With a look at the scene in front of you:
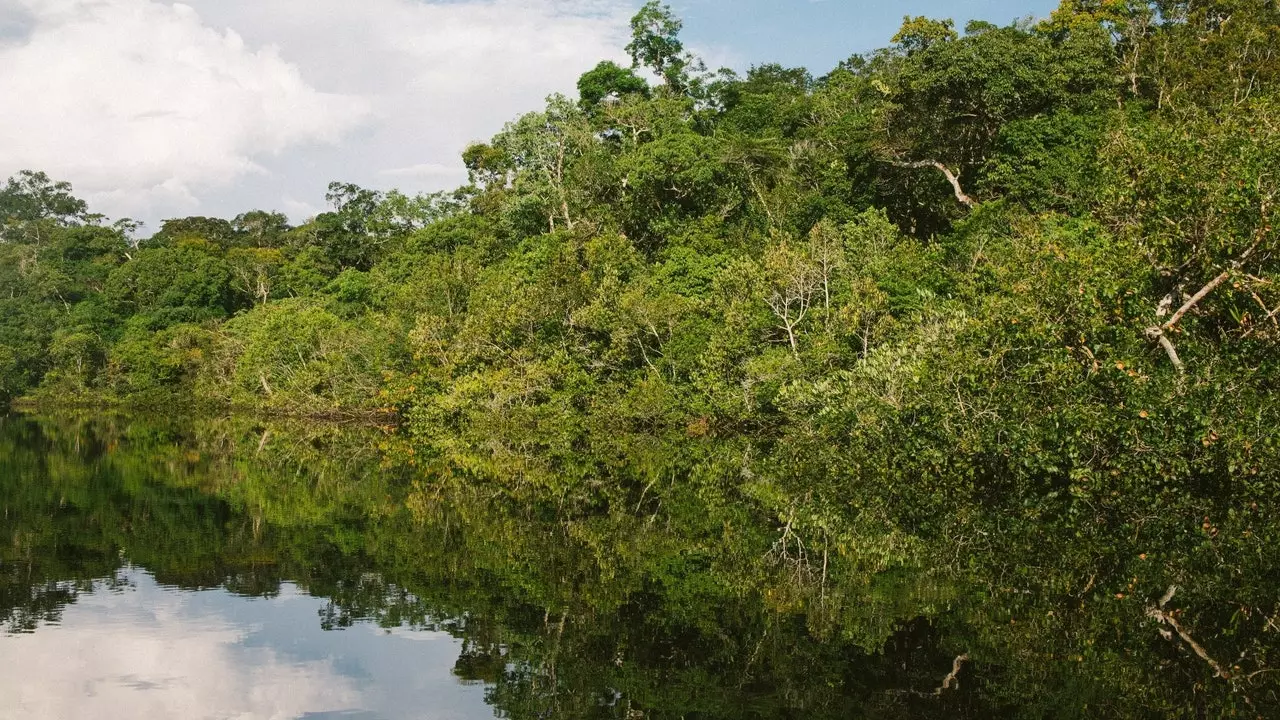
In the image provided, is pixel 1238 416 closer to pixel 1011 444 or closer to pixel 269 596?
pixel 1011 444

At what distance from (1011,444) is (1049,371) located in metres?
1.48

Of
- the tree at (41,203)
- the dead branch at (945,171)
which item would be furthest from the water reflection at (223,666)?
the tree at (41,203)

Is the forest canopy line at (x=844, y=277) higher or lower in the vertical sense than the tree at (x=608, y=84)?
lower

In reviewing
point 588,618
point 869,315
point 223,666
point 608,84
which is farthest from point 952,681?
point 608,84

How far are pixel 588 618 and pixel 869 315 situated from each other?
20459 mm

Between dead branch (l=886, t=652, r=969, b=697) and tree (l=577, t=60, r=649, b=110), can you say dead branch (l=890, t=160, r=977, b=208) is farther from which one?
dead branch (l=886, t=652, r=969, b=697)

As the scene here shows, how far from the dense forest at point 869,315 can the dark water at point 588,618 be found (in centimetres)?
17

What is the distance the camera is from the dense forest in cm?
1524

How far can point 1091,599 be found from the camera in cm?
1082

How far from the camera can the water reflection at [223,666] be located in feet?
28.0

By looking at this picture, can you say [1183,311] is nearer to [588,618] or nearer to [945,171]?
[588,618]

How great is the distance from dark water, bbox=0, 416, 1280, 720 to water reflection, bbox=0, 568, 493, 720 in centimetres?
4

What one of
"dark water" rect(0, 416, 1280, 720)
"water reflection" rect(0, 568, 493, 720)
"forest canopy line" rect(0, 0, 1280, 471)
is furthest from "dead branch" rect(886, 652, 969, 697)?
"forest canopy line" rect(0, 0, 1280, 471)

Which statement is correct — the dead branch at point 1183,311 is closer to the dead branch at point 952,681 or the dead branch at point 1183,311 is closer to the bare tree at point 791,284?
the dead branch at point 952,681
